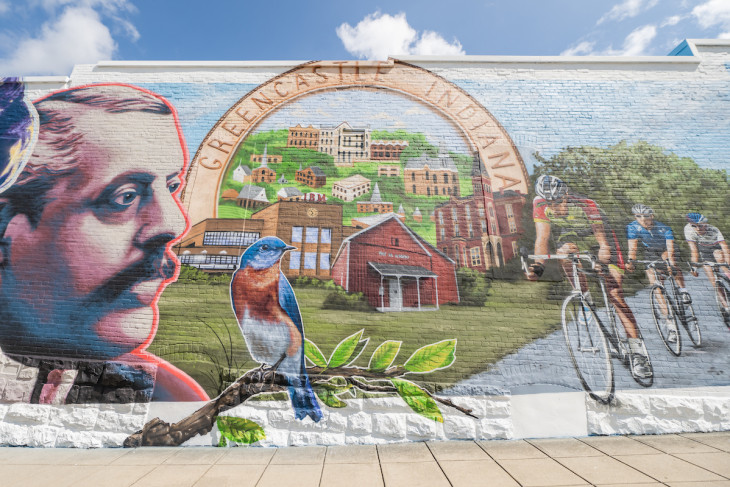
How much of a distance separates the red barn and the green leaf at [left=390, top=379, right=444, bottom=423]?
39.6 inches

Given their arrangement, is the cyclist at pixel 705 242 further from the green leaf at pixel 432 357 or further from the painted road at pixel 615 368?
the green leaf at pixel 432 357

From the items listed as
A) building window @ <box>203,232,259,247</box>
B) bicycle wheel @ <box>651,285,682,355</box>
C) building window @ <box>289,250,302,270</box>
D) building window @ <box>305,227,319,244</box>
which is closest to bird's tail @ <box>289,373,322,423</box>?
building window @ <box>289,250,302,270</box>

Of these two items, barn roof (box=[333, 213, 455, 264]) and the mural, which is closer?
the mural

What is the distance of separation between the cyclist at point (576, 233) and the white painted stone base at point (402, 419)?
3.35 ft

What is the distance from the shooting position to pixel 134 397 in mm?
4855

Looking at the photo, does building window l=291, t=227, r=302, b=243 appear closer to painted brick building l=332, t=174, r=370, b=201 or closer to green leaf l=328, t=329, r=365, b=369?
painted brick building l=332, t=174, r=370, b=201

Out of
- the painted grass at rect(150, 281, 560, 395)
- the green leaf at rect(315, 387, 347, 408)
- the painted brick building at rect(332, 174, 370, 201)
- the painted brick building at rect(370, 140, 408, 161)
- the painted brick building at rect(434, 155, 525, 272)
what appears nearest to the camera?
the green leaf at rect(315, 387, 347, 408)

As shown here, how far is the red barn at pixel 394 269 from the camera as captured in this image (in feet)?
17.2

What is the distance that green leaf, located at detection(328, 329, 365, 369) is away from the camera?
16.3ft

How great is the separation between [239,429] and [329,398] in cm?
120

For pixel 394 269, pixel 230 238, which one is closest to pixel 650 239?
pixel 394 269

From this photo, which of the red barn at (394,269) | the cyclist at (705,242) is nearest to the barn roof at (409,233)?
the red barn at (394,269)

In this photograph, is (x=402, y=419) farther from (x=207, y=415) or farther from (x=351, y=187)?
(x=351, y=187)

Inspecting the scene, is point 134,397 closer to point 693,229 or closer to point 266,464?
point 266,464
